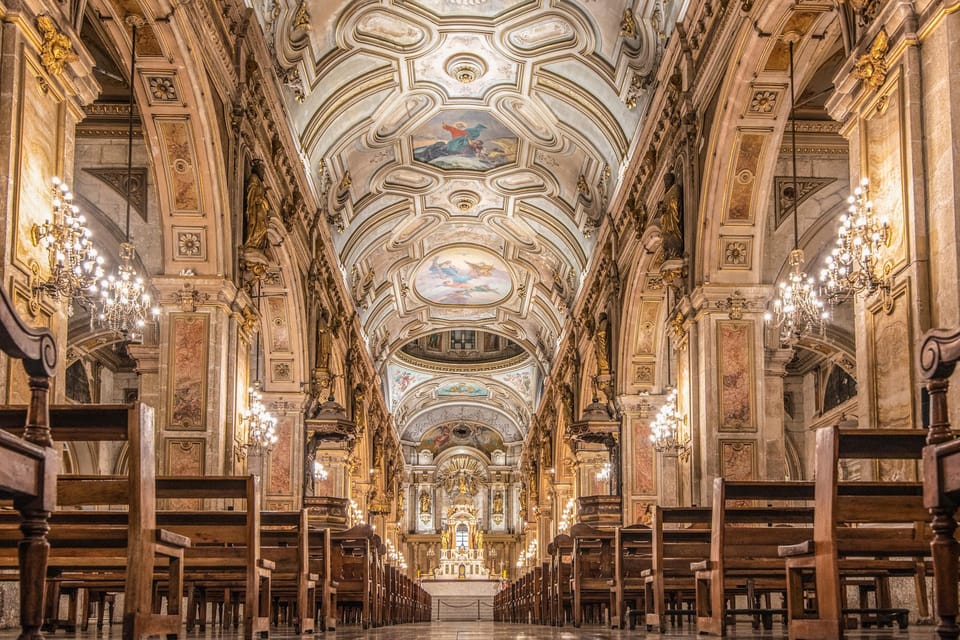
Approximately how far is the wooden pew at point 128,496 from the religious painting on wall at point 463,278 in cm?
2489

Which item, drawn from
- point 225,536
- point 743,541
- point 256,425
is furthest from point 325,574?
point 256,425

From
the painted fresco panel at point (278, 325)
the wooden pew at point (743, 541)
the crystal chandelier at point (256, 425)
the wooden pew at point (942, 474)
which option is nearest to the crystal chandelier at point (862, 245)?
the wooden pew at point (743, 541)

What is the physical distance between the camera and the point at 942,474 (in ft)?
12.8

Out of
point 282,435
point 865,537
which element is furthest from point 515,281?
point 865,537

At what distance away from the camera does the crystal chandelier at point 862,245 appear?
27.5ft

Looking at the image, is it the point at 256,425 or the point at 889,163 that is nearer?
the point at 889,163

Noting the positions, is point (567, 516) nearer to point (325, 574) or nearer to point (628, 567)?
point (628, 567)

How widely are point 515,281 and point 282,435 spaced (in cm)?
1299

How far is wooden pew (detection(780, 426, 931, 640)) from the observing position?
5051 mm

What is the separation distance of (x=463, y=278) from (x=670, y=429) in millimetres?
17630

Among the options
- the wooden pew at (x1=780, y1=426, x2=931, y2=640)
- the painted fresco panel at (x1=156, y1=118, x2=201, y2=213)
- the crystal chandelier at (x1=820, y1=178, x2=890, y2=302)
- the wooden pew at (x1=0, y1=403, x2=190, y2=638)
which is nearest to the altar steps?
the painted fresco panel at (x1=156, y1=118, x2=201, y2=213)

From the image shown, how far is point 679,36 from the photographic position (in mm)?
14328

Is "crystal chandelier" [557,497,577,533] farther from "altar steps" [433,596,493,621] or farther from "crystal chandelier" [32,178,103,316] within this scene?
"crystal chandelier" [32,178,103,316]

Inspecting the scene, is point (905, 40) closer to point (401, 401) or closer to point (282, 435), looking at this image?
point (282, 435)
